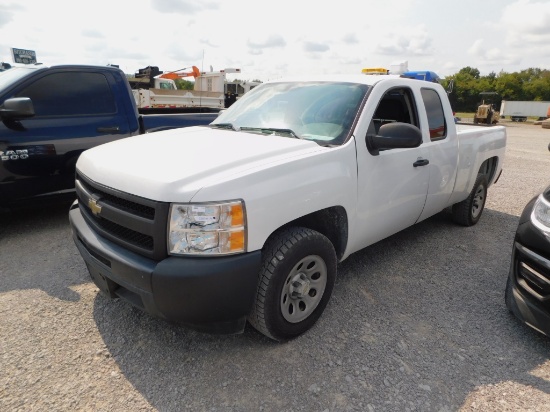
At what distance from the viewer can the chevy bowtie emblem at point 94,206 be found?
7.91 feet

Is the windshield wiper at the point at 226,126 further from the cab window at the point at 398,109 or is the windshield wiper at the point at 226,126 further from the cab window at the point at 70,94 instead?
the cab window at the point at 70,94

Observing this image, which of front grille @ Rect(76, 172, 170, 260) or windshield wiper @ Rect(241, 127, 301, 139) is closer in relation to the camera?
front grille @ Rect(76, 172, 170, 260)

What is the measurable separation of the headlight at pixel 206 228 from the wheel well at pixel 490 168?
13.7 ft

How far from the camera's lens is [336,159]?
104 inches

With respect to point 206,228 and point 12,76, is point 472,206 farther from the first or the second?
point 12,76

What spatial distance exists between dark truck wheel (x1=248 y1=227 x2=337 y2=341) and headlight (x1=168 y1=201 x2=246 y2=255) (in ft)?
1.16

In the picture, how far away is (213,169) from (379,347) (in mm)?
1603

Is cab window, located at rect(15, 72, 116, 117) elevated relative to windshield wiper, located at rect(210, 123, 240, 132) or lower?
elevated

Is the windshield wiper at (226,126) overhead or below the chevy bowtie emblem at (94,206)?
overhead

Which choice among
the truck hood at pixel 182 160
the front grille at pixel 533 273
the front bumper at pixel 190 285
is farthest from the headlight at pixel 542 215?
the front bumper at pixel 190 285

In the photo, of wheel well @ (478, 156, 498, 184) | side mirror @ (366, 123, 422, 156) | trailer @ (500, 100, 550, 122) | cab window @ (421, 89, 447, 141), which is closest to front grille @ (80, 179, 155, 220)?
side mirror @ (366, 123, 422, 156)

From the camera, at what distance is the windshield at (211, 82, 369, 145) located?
2904mm

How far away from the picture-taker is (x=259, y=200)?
215cm

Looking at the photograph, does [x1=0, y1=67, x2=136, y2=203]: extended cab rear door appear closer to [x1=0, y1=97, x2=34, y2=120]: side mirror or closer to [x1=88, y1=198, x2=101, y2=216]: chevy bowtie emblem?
[x1=0, y1=97, x2=34, y2=120]: side mirror
